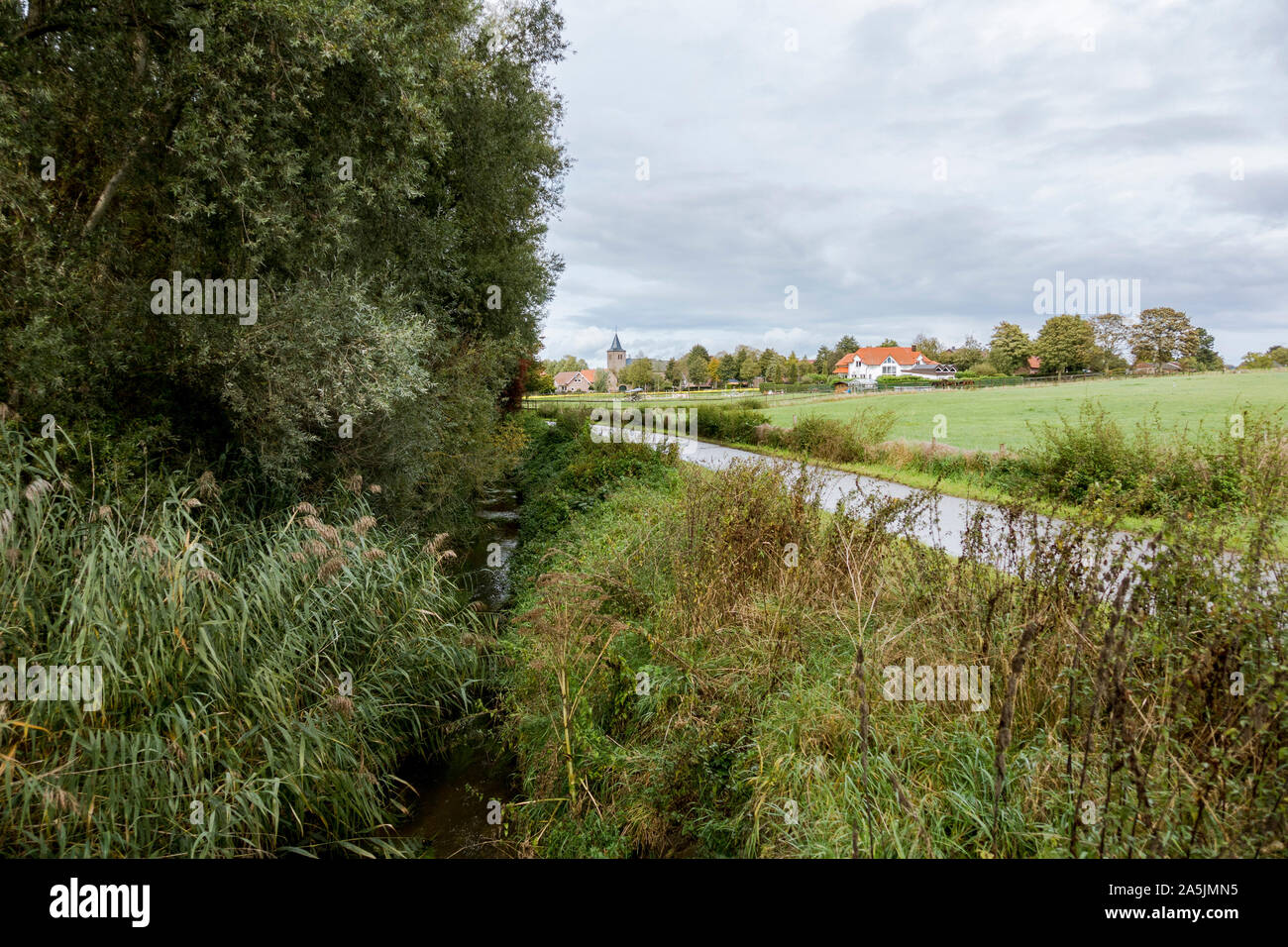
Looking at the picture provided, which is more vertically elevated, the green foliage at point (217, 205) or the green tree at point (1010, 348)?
the green tree at point (1010, 348)

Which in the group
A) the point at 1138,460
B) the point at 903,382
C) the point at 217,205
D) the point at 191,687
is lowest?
the point at 191,687

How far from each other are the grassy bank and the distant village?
83.9ft

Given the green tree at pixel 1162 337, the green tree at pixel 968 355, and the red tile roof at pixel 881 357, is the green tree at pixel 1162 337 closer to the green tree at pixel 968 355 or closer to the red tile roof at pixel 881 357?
the green tree at pixel 968 355

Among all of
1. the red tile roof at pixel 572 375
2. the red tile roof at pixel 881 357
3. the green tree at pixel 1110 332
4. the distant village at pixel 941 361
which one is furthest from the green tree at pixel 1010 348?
the red tile roof at pixel 572 375

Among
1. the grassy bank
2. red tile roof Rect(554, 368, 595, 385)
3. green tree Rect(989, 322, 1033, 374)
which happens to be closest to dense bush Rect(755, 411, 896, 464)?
the grassy bank

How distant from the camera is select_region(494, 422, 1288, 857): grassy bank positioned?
7.93ft

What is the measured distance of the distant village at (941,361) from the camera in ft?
82.5

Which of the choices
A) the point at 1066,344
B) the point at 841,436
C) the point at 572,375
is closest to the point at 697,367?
the point at 572,375

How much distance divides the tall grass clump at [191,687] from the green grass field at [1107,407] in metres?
13.8

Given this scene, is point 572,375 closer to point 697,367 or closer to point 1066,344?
point 697,367

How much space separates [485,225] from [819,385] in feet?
168

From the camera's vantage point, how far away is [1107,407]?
57.6 feet

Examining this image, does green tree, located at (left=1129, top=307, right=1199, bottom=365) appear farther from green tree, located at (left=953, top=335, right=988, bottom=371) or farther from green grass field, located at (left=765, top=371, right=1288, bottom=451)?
green tree, located at (left=953, top=335, right=988, bottom=371)

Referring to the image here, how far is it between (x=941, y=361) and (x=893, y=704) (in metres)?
100
